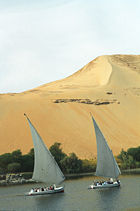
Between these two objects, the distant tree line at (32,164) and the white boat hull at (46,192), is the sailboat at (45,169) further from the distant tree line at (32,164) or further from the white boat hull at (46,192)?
the distant tree line at (32,164)

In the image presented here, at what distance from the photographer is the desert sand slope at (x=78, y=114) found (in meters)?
56.8

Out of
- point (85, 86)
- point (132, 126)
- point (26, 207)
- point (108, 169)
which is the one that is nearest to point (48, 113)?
point (132, 126)

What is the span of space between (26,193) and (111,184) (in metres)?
6.37

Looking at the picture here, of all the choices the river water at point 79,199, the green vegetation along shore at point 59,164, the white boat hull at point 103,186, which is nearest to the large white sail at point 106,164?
the white boat hull at point 103,186

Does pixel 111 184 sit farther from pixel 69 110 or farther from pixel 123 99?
pixel 123 99

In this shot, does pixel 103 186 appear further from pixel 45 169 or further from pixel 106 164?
pixel 45 169

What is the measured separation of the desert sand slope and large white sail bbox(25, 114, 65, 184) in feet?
67.9

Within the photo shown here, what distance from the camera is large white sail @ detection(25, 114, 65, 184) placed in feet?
101

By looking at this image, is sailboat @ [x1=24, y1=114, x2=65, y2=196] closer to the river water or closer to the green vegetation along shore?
the river water

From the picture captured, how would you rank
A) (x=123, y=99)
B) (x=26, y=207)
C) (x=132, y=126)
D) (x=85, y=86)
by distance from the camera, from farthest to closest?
(x=85, y=86), (x=123, y=99), (x=132, y=126), (x=26, y=207)

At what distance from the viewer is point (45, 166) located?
30891 millimetres

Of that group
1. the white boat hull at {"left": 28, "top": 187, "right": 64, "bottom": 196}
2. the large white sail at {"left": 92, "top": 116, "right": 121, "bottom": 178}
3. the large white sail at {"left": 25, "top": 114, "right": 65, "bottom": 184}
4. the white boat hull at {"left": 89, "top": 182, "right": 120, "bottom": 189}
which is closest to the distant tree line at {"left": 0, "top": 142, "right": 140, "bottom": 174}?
the large white sail at {"left": 92, "top": 116, "right": 121, "bottom": 178}

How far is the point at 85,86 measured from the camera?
275 feet

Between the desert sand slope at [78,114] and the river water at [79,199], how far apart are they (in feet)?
64.4
